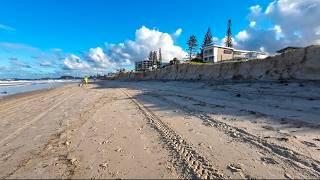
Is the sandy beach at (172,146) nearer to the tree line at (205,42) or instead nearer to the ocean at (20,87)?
the ocean at (20,87)

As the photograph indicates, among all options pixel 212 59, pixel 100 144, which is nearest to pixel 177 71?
pixel 212 59

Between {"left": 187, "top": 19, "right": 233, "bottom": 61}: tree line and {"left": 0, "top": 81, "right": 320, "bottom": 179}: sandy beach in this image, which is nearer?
{"left": 0, "top": 81, "right": 320, "bottom": 179}: sandy beach

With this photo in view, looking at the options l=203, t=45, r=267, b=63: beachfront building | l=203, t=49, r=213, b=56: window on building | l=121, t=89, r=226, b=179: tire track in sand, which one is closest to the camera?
l=121, t=89, r=226, b=179: tire track in sand

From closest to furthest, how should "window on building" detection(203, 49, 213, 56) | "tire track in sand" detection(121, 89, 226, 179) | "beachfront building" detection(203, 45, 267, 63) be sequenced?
"tire track in sand" detection(121, 89, 226, 179) → "beachfront building" detection(203, 45, 267, 63) → "window on building" detection(203, 49, 213, 56)

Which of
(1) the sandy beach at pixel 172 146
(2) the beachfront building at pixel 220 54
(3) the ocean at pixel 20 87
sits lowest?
(3) the ocean at pixel 20 87

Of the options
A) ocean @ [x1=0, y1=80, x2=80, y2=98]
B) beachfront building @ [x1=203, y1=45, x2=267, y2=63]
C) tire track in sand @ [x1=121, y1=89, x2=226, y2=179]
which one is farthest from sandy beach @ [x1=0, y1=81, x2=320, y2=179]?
beachfront building @ [x1=203, y1=45, x2=267, y2=63]

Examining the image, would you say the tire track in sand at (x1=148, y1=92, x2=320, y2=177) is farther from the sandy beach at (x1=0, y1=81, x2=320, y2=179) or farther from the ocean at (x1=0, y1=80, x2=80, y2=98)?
the ocean at (x1=0, y1=80, x2=80, y2=98)

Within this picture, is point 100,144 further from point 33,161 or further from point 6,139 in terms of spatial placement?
point 6,139

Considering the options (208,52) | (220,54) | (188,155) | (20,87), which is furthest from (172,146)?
(208,52)

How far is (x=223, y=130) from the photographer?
753 cm

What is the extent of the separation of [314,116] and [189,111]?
4.16 metres

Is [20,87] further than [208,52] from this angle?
No

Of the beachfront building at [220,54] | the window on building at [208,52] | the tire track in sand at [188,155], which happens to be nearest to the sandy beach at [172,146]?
the tire track in sand at [188,155]

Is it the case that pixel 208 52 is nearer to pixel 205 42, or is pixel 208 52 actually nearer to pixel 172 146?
pixel 205 42
